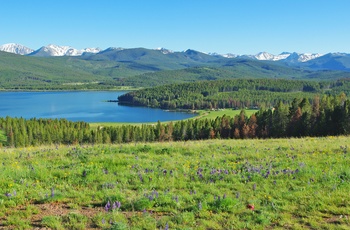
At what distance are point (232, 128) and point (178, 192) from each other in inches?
3046

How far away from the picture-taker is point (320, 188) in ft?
37.3

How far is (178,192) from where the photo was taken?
1128 centimetres

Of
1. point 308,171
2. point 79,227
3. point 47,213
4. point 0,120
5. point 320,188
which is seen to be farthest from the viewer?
point 0,120

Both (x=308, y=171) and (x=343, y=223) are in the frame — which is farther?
(x=308, y=171)

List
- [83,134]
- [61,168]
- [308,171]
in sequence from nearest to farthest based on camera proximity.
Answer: [308,171] < [61,168] < [83,134]

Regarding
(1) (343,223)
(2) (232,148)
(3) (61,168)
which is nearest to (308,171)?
(1) (343,223)

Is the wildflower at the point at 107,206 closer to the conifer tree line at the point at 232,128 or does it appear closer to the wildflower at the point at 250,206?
the wildflower at the point at 250,206

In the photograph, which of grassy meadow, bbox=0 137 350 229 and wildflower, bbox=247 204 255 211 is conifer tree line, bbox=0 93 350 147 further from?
wildflower, bbox=247 204 255 211

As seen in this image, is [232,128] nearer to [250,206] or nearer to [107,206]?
[250,206]

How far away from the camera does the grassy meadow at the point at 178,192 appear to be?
891cm

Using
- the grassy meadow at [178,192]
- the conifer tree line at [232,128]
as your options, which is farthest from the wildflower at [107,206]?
the conifer tree line at [232,128]

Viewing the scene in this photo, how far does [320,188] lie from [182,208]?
5189 millimetres

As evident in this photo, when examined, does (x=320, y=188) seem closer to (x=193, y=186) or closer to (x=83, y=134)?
(x=193, y=186)

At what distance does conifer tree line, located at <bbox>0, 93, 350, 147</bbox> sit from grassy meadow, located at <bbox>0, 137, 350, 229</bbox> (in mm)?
52264
